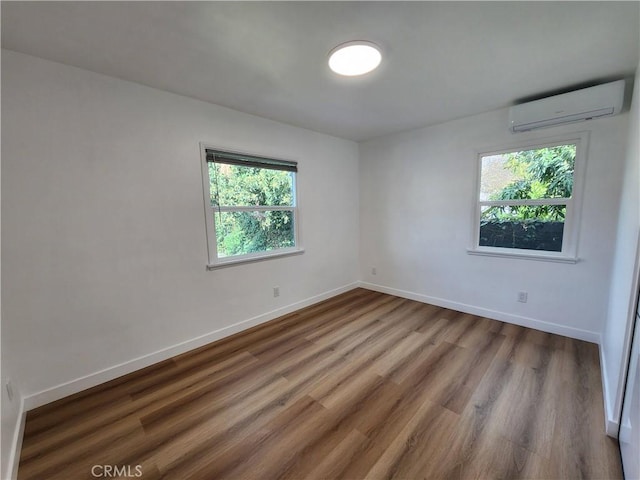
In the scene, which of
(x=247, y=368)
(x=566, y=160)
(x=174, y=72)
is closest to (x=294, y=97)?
(x=174, y=72)

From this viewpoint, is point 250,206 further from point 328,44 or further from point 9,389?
point 9,389

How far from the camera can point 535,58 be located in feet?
6.03

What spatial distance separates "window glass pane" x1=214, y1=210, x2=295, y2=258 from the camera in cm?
272

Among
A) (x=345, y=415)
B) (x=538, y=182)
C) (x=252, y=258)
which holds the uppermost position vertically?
(x=538, y=182)

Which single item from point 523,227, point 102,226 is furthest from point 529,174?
point 102,226

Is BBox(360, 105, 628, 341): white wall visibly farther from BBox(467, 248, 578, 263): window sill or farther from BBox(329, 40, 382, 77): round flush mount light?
BBox(329, 40, 382, 77): round flush mount light

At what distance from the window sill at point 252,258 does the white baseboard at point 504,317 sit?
1.67m

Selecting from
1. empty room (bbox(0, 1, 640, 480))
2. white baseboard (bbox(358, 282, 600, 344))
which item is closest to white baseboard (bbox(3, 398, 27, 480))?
empty room (bbox(0, 1, 640, 480))

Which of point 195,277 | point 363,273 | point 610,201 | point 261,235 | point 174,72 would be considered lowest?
point 363,273

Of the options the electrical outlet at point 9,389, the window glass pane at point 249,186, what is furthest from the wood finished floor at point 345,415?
the window glass pane at point 249,186

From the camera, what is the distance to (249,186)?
2883 millimetres

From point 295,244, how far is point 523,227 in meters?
2.61

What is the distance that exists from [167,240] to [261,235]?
998 mm

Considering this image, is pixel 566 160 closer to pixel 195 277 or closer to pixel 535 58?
pixel 535 58
